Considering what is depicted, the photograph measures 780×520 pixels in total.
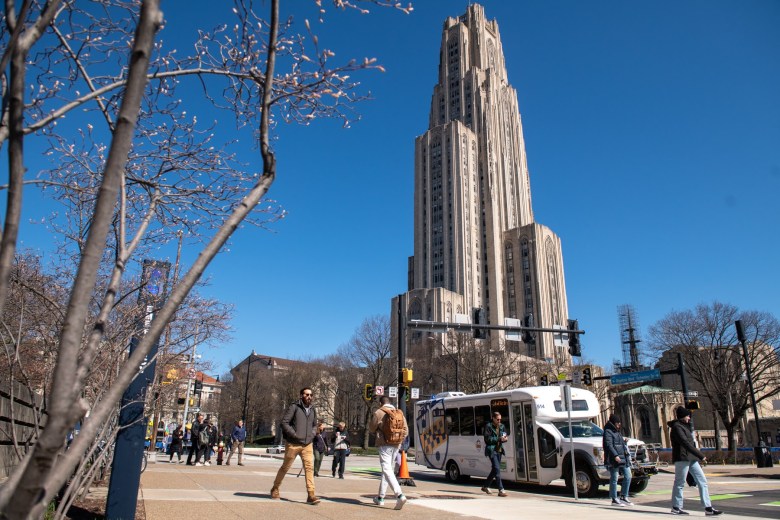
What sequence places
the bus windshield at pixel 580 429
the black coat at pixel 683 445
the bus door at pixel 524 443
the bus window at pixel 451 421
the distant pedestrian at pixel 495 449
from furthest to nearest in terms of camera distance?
1. the bus window at pixel 451 421
2. the bus door at pixel 524 443
3. the bus windshield at pixel 580 429
4. the distant pedestrian at pixel 495 449
5. the black coat at pixel 683 445

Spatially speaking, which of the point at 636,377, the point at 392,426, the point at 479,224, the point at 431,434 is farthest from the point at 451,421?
the point at 479,224

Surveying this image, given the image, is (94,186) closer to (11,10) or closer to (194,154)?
(194,154)

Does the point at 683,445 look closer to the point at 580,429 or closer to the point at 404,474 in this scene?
the point at 580,429

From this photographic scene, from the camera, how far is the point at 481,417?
17141 mm

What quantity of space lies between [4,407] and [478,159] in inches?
5183

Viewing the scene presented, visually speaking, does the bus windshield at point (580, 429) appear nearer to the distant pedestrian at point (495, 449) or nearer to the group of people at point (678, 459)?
the distant pedestrian at point (495, 449)

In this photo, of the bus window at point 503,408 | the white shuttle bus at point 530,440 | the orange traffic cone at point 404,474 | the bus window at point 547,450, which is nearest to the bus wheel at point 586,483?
the white shuttle bus at point 530,440

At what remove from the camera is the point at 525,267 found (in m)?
128

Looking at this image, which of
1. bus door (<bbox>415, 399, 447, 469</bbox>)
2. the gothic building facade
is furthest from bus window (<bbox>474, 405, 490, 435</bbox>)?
the gothic building facade

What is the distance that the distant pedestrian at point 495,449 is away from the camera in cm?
1296

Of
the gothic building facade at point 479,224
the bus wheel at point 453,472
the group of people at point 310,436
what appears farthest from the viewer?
the gothic building facade at point 479,224

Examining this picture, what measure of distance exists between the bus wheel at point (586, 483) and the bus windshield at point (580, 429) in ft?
3.49

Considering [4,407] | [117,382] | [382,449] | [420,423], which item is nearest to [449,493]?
[382,449]

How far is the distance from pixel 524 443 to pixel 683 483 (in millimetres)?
5997
